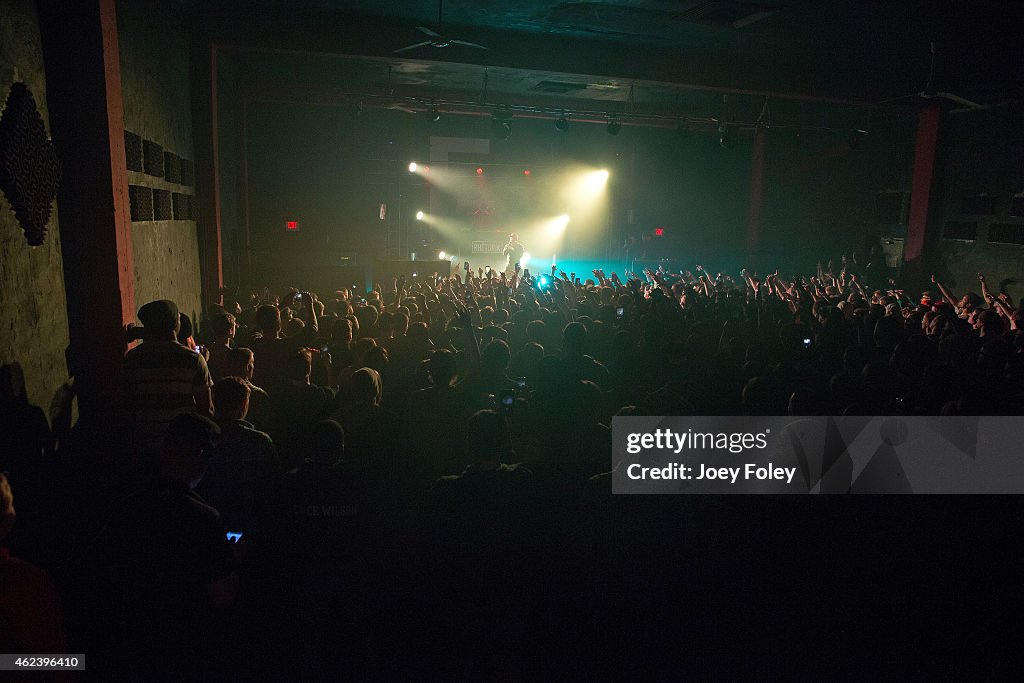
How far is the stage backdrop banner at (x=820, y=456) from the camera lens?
3396mm

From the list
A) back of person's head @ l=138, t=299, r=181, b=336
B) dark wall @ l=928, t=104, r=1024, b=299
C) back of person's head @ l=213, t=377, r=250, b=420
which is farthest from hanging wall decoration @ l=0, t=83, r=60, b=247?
dark wall @ l=928, t=104, r=1024, b=299

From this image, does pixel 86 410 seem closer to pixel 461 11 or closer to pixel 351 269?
pixel 461 11

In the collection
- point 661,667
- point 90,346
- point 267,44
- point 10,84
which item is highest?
point 267,44

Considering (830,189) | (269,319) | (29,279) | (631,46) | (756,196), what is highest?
(631,46)

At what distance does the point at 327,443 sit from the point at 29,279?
104 inches

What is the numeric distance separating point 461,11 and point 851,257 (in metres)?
13.9

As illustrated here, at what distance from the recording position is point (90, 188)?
4844 mm

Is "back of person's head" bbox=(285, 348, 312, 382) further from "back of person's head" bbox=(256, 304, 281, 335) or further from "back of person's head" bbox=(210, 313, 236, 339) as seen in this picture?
"back of person's head" bbox=(210, 313, 236, 339)

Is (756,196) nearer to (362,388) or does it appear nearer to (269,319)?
(269,319)

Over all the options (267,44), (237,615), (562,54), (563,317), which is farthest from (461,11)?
(237,615)

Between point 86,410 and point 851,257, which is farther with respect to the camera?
point 851,257

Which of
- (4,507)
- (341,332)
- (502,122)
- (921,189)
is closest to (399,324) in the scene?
(341,332)

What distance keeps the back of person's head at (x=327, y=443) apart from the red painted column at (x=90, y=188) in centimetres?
306

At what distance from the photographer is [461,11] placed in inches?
358
